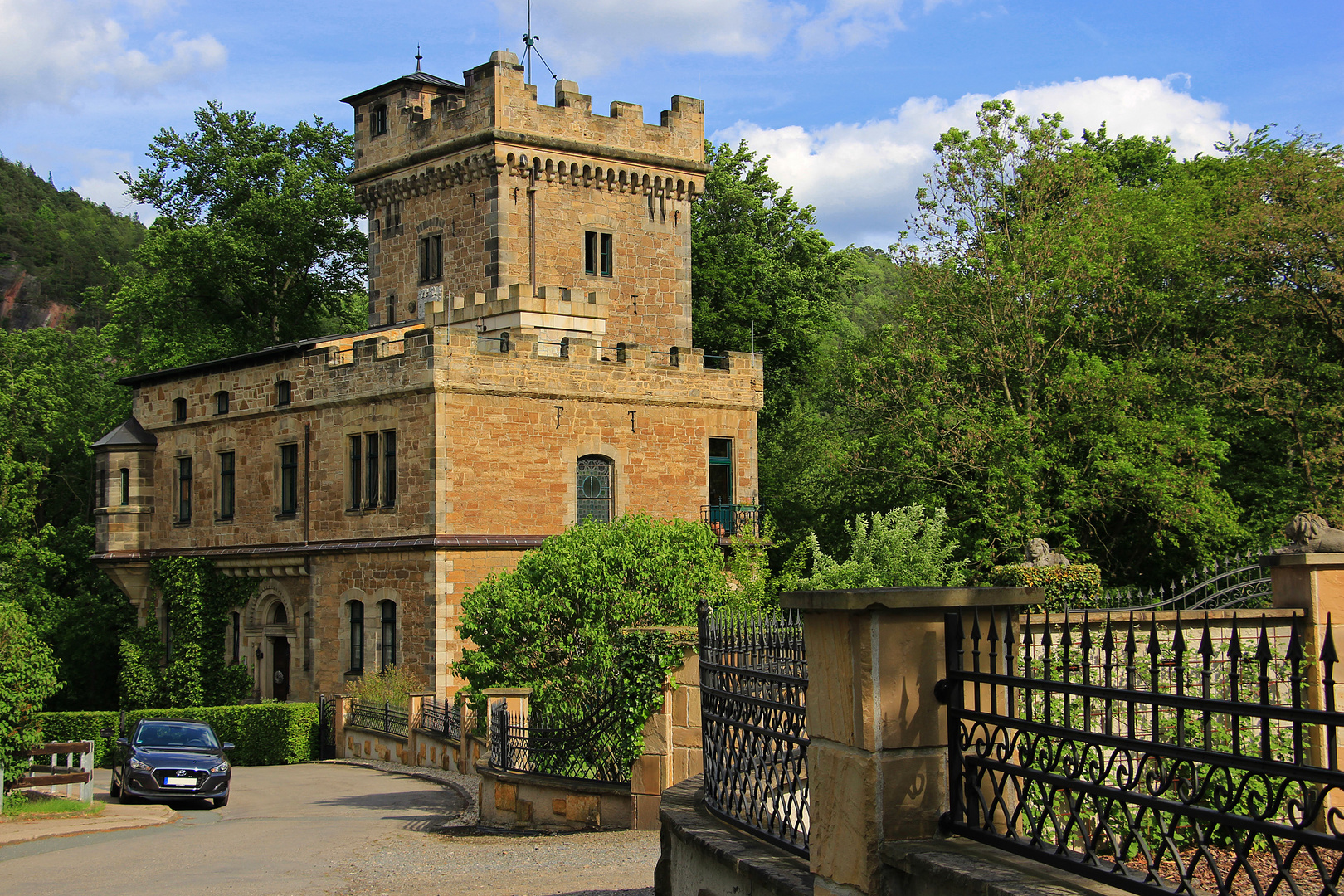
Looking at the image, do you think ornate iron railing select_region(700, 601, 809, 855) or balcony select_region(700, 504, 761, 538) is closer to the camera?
ornate iron railing select_region(700, 601, 809, 855)

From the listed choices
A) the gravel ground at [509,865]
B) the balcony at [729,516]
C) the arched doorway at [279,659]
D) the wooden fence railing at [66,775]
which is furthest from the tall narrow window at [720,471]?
the gravel ground at [509,865]

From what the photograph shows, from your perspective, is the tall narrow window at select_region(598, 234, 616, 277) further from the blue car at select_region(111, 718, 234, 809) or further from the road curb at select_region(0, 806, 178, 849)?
the road curb at select_region(0, 806, 178, 849)

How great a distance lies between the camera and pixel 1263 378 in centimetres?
2744

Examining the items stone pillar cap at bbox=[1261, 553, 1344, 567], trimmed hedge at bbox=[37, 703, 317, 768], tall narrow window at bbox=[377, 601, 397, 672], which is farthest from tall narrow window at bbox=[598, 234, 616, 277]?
stone pillar cap at bbox=[1261, 553, 1344, 567]

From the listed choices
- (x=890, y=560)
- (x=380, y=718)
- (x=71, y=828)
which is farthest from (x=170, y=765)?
(x=890, y=560)

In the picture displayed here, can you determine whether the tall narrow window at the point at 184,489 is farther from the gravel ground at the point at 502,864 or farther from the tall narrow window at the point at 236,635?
the gravel ground at the point at 502,864

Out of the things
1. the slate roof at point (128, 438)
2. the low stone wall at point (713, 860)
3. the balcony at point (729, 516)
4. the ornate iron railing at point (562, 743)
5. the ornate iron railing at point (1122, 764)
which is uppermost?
the slate roof at point (128, 438)

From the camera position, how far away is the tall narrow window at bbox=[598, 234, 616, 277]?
3616cm

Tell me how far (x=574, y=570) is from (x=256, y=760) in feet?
51.5

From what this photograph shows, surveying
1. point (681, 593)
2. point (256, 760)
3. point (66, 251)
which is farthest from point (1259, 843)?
point (66, 251)

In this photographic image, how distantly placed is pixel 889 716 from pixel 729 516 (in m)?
27.8

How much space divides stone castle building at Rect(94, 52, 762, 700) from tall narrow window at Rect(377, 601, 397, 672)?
0.14 ft

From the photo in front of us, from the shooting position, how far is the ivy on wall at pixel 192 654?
34.3 metres

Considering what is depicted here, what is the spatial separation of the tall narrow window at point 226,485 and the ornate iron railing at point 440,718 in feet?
34.7
